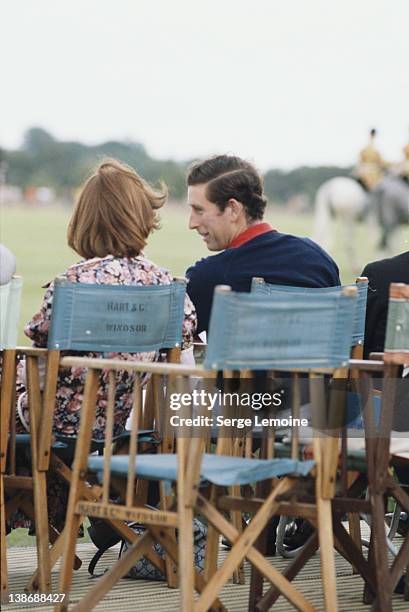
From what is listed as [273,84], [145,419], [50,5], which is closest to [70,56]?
[50,5]

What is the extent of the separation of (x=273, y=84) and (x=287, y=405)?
58269mm

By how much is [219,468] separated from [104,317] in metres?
0.67

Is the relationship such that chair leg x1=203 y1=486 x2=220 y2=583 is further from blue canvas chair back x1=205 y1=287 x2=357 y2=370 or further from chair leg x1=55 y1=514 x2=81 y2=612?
blue canvas chair back x1=205 y1=287 x2=357 y2=370

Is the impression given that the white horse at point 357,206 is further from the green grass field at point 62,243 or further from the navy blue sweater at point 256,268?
the navy blue sweater at point 256,268

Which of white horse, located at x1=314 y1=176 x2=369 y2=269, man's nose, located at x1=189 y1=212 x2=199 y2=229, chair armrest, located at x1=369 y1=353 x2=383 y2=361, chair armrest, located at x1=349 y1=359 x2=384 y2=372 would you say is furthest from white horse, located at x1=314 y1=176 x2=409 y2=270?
chair armrest, located at x1=349 y1=359 x2=384 y2=372

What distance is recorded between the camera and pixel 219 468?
322 cm

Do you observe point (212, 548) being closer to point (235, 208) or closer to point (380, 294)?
point (380, 294)

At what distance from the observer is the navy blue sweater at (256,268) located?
432cm

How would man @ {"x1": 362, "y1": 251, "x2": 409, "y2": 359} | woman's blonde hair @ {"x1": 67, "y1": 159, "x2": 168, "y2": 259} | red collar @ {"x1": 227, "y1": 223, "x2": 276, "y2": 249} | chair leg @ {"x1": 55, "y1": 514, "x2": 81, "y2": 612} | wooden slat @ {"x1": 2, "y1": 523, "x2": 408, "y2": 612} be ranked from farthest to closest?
red collar @ {"x1": 227, "y1": 223, "x2": 276, "y2": 249}, man @ {"x1": 362, "y1": 251, "x2": 409, "y2": 359}, woman's blonde hair @ {"x1": 67, "y1": 159, "x2": 168, "y2": 259}, wooden slat @ {"x1": 2, "y1": 523, "x2": 408, "y2": 612}, chair leg @ {"x1": 55, "y1": 514, "x2": 81, "y2": 612}

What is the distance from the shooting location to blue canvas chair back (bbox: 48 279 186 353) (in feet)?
12.1

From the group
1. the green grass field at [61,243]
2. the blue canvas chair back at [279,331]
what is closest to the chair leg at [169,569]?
the blue canvas chair back at [279,331]

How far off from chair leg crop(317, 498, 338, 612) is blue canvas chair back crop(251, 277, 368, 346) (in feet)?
2.80

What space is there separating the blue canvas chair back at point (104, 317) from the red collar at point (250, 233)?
2.31ft

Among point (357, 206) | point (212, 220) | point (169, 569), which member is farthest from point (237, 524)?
point (357, 206)
